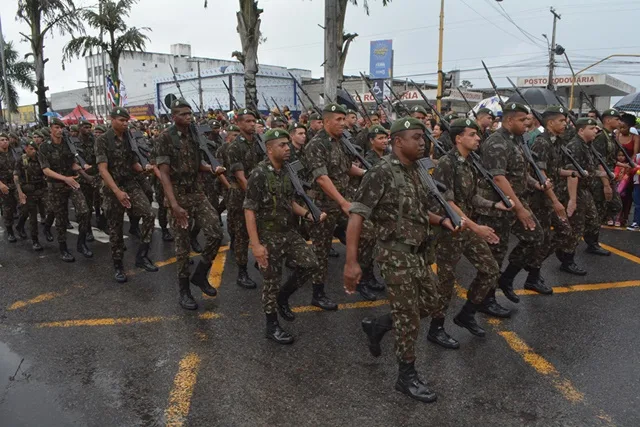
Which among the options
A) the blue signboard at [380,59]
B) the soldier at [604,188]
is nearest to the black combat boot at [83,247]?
the soldier at [604,188]

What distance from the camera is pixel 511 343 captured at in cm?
427

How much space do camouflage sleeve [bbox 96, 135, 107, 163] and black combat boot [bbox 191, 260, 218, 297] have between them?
1.98 meters

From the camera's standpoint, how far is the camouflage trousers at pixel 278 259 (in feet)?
14.2

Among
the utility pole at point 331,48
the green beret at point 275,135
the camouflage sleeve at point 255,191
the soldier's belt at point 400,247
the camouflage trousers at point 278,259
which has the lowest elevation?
the camouflage trousers at point 278,259

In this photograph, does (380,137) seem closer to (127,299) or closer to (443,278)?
(443,278)

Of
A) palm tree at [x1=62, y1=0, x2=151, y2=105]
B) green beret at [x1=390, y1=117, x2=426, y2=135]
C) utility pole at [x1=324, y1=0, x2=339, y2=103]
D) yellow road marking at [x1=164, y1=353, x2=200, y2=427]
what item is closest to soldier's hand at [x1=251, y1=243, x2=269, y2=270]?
yellow road marking at [x1=164, y1=353, x2=200, y2=427]

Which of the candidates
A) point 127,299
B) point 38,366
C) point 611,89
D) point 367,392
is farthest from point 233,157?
point 611,89

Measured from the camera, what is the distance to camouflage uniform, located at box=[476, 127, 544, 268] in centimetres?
463

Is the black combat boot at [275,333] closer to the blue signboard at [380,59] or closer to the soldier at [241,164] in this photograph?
the soldier at [241,164]

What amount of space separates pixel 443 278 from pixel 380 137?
2.25 meters

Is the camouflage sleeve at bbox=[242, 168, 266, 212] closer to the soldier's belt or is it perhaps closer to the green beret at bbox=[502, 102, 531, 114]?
the soldier's belt

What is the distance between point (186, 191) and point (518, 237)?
3.44 m

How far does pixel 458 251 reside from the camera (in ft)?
13.7

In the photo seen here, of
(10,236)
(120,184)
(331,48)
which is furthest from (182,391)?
(331,48)
